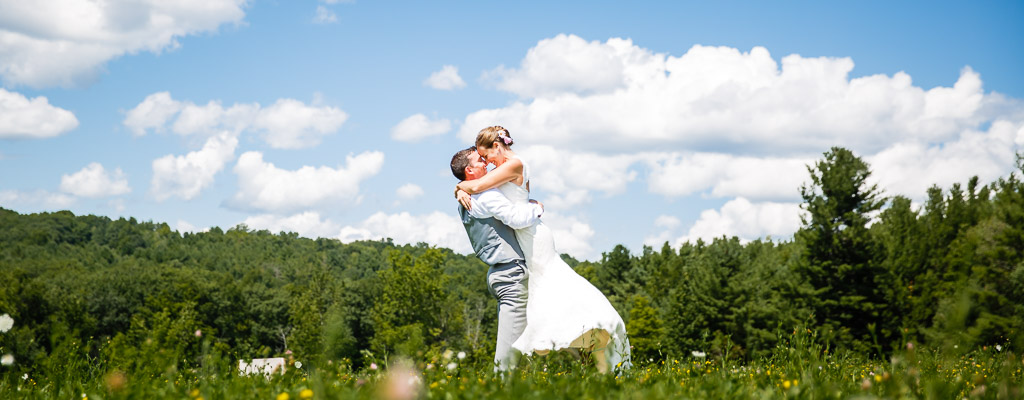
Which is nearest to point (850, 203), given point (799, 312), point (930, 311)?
point (799, 312)

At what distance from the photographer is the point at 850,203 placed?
36625 mm

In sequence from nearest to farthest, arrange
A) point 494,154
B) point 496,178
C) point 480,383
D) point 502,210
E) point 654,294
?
point 480,383 < point 502,210 < point 496,178 < point 494,154 < point 654,294

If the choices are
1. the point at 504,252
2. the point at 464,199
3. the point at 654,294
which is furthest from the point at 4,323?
the point at 654,294

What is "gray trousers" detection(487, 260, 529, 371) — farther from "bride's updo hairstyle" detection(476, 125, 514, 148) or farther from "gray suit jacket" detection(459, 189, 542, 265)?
"bride's updo hairstyle" detection(476, 125, 514, 148)

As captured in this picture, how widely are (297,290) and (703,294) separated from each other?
147 ft

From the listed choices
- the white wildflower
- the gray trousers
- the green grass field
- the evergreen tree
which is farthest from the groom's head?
the evergreen tree

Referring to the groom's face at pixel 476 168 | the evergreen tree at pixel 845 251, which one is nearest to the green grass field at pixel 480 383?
the groom's face at pixel 476 168

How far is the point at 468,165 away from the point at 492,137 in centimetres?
39

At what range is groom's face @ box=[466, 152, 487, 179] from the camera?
7906mm

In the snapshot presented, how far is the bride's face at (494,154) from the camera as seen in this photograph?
7.87m

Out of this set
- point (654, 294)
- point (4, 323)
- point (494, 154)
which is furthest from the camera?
point (654, 294)

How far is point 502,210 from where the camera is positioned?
7.46 meters

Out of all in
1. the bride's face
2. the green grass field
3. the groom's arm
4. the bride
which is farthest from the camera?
the bride's face

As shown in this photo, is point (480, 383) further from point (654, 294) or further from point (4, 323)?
point (654, 294)
